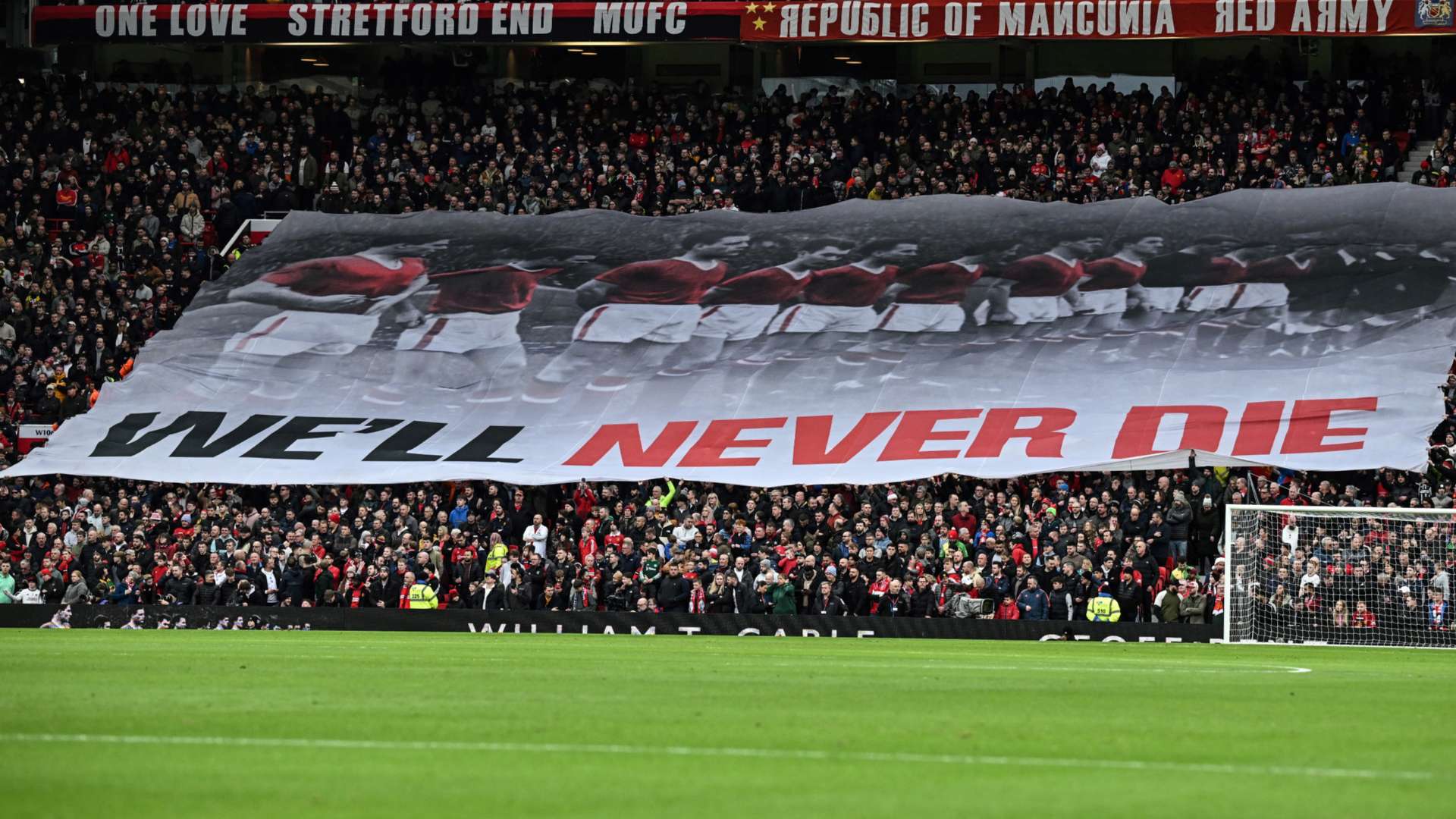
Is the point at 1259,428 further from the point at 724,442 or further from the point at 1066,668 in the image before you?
the point at 1066,668

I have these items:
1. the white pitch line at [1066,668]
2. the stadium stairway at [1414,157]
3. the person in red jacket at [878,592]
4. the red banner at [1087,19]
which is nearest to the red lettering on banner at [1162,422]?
the person in red jacket at [878,592]

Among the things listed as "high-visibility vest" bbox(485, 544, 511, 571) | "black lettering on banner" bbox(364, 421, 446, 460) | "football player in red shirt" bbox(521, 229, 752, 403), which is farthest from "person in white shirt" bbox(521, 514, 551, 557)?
"football player in red shirt" bbox(521, 229, 752, 403)

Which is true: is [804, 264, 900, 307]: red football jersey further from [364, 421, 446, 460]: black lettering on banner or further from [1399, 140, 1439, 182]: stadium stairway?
[1399, 140, 1439, 182]: stadium stairway

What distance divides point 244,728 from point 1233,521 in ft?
62.9

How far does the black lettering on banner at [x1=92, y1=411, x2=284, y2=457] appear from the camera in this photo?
121 feet

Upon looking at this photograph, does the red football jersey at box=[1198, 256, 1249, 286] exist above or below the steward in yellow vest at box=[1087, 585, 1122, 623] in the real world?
above

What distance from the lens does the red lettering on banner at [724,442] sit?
34750 mm

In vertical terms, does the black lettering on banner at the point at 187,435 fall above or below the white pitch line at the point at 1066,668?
below

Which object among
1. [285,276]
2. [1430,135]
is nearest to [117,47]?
[285,276]

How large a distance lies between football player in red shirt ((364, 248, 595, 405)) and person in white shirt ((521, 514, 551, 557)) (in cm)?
492

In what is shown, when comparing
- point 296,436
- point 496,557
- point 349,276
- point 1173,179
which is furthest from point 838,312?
point 349,276

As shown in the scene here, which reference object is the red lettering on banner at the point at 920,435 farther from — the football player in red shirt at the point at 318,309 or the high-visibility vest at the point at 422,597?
the football player in red shirt at the point at 318,309

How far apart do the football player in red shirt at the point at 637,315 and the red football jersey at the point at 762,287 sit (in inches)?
14.8

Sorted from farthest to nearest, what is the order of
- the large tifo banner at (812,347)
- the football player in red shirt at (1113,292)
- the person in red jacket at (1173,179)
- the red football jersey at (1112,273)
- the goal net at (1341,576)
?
the person in red jacket at (1173,179)
the red football jersey at (1112,273)
the football player in red shirt at (1113,292)
the large tifo banner at (812,347)
the goal net at (1341,576)
